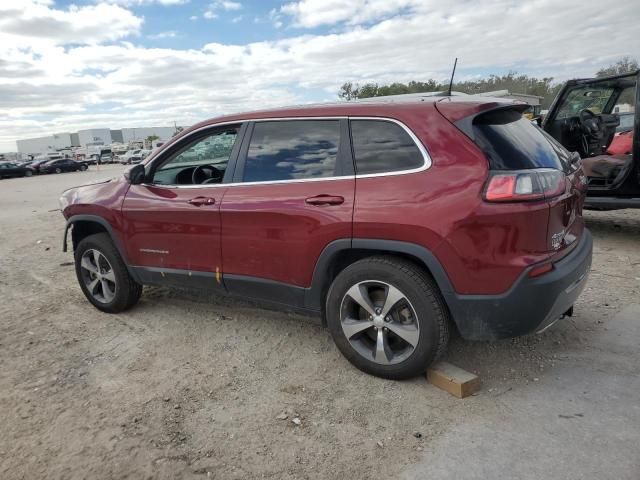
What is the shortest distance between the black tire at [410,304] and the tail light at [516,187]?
24.9 inches

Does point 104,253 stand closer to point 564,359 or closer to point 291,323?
point 291,323

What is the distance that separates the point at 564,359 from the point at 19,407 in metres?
3.55

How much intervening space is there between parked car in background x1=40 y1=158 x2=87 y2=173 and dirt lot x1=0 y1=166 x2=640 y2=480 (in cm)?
4188

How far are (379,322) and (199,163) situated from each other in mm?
2145

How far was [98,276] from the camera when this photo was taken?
4676mm

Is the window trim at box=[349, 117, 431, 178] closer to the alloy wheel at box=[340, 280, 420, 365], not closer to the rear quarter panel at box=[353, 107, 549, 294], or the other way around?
the rear quarter panel at box=[353, 107, 549, 294]

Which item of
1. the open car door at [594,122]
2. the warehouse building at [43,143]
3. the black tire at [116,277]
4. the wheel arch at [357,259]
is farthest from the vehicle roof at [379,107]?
the warehouse building at [43,143]

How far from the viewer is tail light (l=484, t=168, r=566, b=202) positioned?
8.96ft

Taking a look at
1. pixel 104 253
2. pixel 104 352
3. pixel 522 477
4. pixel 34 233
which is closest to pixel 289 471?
pixel 522 477

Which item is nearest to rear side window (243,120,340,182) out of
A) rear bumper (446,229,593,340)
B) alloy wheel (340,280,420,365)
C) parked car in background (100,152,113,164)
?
alloy wheel (340,280,420,365)

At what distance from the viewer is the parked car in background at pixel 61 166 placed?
4131 centimetres

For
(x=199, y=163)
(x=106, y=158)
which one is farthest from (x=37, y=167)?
(x=199, y=163)

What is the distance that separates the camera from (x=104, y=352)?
3.93 metres

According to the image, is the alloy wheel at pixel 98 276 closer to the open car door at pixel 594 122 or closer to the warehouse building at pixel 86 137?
the open car door at pixel 594 122
